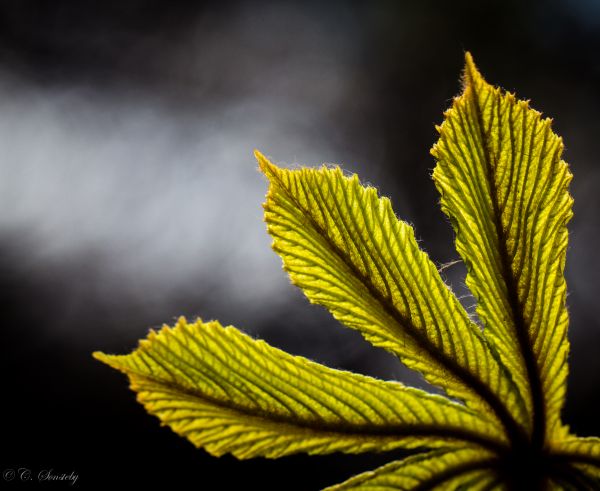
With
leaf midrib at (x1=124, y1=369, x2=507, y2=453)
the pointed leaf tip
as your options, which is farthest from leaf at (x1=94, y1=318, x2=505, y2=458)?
the pointed leaf tip

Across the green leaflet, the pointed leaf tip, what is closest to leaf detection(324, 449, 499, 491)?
the green leaflet

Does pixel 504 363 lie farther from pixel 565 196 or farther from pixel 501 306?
pixel 565 196

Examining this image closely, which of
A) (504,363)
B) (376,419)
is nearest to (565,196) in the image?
(504,363)

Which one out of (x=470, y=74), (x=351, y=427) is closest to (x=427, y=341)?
(x=351, y=427)

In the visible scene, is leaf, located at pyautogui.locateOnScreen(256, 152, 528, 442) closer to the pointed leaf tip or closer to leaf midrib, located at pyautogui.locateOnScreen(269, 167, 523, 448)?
leaf midrib, located at pyautogui.locateOnScreen(269, 167, 523, 448)

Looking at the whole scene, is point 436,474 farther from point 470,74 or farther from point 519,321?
point 470,74

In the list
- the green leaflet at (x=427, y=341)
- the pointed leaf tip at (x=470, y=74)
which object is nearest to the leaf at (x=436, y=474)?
the green leaflet at (x=427, y=341)

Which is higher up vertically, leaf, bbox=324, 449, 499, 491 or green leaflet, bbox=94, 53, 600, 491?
green leaflet, bbox=94, 53, 600, 491

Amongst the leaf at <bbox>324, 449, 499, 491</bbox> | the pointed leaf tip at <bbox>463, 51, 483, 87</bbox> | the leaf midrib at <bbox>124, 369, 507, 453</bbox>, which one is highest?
the pointed leaf tip at <bbox>463, 51, 483, 87</bbox>
